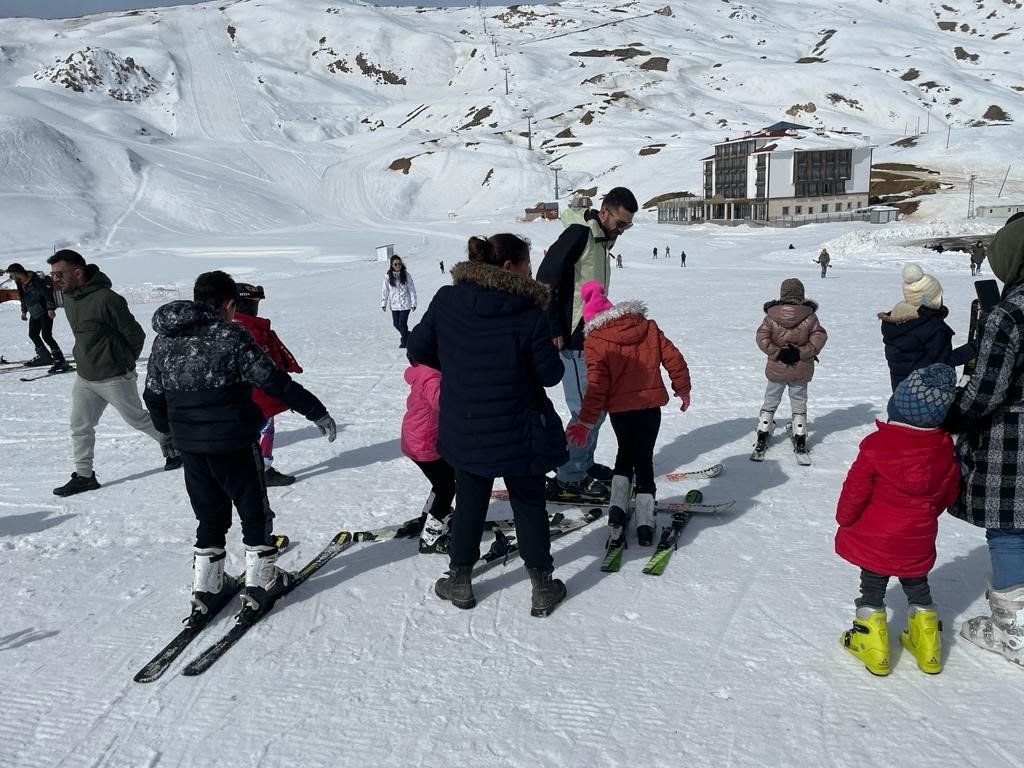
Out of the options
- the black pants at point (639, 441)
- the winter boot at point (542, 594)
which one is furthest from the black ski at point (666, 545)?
the winter boot at point (542, 594)

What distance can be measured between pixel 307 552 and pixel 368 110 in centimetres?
12309

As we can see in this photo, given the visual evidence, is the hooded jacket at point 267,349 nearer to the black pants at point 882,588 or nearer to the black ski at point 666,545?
the black ski at point 666,545

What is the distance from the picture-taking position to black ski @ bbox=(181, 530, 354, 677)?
3.51 m

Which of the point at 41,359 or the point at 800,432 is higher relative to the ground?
the point at 41,359

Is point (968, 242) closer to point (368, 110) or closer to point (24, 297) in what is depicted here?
point (24, 297)

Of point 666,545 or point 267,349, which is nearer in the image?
point 666,545

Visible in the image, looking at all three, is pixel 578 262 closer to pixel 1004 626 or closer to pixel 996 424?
pixel 996 424

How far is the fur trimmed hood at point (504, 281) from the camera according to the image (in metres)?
3.42

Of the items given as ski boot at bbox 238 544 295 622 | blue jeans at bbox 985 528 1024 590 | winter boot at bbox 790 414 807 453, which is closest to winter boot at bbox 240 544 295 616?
ski boot at bbox 238 544 295 622

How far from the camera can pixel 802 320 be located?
604 cm

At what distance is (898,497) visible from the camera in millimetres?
3059

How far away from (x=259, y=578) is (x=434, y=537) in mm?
1165

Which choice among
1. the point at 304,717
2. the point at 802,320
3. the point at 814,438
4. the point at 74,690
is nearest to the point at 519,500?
the point at 304,717

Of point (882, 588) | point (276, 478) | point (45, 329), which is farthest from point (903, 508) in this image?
point (45, 329)
